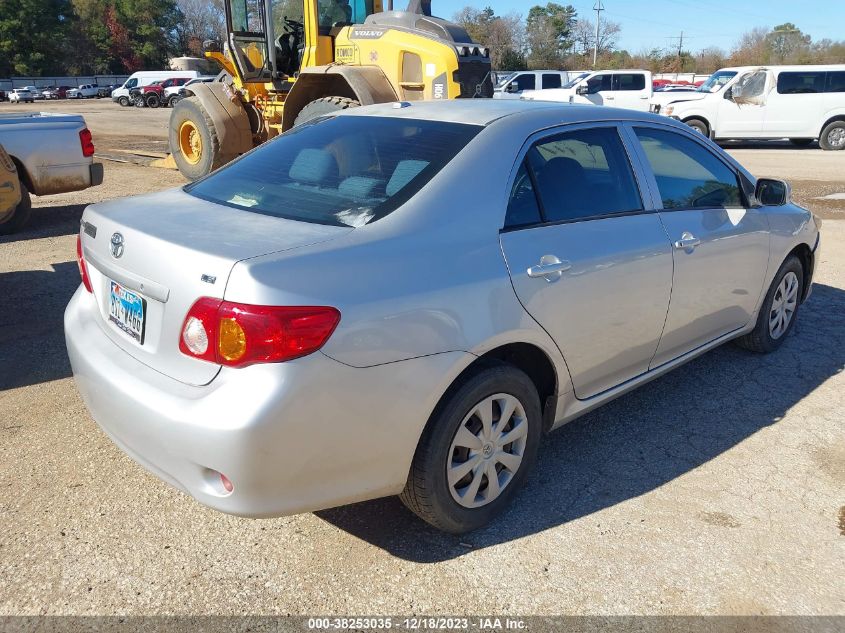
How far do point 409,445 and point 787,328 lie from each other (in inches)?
141

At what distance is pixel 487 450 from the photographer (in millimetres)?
2887

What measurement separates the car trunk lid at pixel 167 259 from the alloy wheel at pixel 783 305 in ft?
11.3

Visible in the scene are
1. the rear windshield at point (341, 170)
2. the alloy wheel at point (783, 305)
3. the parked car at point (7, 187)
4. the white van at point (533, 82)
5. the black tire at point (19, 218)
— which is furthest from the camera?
the white van at point (533, 82)

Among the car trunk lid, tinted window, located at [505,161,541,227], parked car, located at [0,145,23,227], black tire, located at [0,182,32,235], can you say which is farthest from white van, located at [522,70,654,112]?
the car trunk lid

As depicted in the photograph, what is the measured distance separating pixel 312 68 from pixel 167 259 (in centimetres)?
786

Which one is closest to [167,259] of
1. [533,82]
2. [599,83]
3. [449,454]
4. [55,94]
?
[449,454]

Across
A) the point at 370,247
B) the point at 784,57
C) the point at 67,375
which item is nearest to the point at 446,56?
the point at 67,375

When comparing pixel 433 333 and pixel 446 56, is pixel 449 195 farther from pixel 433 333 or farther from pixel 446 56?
pixel 446 56

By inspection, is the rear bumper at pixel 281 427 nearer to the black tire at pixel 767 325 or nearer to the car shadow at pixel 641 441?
the car shadow at pixel 641 441

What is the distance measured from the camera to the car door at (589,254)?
2.92 m

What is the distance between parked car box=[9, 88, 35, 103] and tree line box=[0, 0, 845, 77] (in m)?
18.7

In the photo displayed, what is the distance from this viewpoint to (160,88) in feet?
136

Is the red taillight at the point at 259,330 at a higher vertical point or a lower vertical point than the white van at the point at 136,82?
lower

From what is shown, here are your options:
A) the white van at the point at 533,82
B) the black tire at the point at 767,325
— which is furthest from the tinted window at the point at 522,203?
the white van at the point at 533,82
